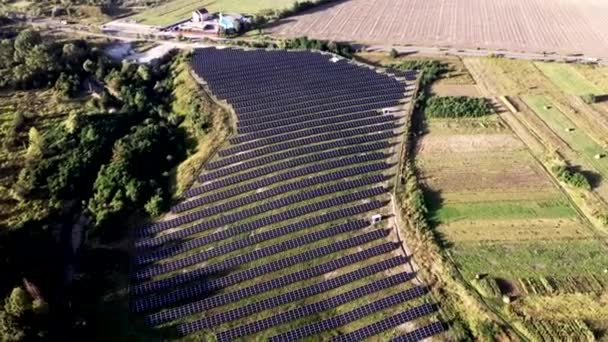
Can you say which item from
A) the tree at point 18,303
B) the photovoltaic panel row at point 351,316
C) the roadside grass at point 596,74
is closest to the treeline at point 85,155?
the tree at point 18,303

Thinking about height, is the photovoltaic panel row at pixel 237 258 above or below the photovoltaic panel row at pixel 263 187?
below

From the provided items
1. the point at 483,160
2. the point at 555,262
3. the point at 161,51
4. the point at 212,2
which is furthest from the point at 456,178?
the point at 212,2

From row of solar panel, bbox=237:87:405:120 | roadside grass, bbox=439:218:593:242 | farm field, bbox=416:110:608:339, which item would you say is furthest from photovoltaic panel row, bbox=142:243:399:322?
row of solar panel, bbox=237:87:405:120

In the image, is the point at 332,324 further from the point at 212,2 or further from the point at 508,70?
the point at 212,2

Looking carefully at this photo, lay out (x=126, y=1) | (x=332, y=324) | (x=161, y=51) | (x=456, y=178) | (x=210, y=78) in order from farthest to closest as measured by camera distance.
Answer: (x=126, y=1)
(x=161, y=51)
(x=210, y=78)
(x=456, y=178)
(x=332, y=324)

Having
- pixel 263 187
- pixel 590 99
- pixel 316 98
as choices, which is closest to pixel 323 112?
pixel 316 98

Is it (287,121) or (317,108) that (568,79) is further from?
(287,121)

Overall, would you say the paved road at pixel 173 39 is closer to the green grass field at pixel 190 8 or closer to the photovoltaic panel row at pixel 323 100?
the green grass field at pixel 190 8

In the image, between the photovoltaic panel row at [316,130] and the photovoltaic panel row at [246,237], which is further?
the photovoltaic panel row at [316,130]
